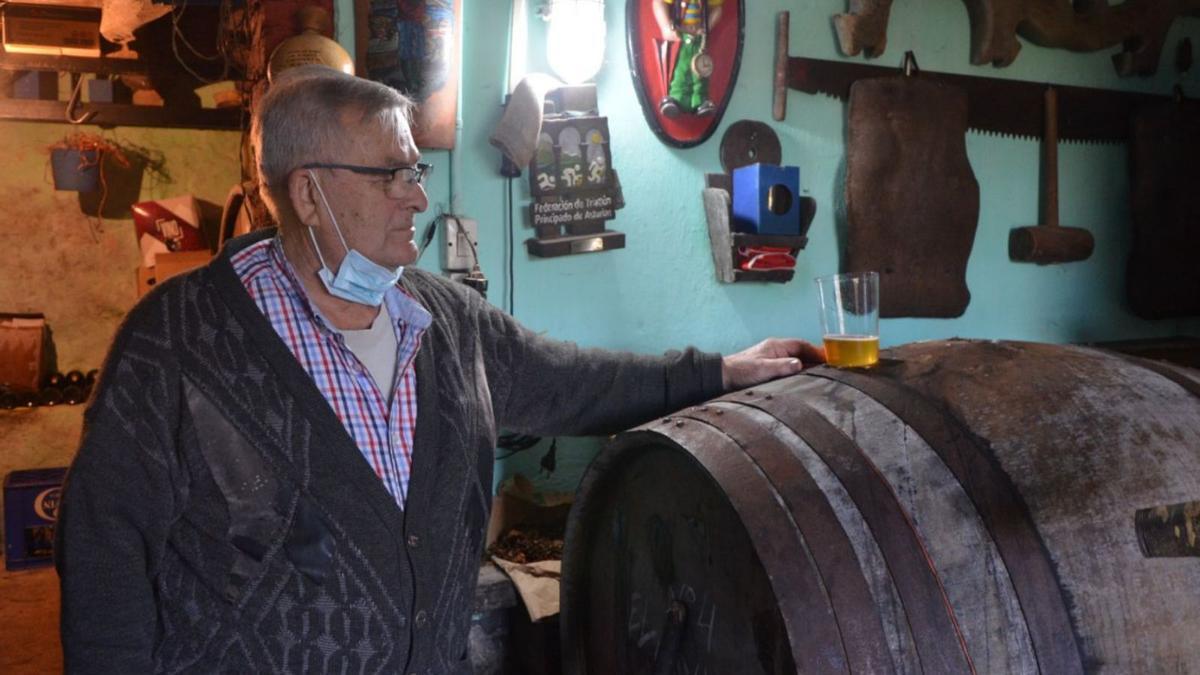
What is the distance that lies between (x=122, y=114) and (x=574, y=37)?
161 inches

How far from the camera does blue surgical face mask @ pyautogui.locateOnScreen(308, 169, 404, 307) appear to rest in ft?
5.88

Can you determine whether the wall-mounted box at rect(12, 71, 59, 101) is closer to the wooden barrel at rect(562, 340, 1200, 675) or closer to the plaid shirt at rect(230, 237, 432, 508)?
the plaid shirt at rect(230, 237, 432, 508)

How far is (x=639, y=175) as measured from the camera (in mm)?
3379

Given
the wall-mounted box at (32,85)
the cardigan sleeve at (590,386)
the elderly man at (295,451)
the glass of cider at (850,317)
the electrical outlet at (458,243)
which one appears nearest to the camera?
the elderly man at (295,451)

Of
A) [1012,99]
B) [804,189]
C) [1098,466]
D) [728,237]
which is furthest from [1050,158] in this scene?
[1098,466]

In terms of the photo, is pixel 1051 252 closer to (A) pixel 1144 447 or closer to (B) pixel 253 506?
(A) pixel 1144 447

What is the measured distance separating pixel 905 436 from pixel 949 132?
264 centimetres

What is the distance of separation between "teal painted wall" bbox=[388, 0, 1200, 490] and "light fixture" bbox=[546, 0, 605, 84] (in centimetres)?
7

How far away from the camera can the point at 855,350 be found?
2002 millimetres

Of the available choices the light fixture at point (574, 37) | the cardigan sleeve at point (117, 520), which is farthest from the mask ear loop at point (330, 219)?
the light fixture at point (574, 37)

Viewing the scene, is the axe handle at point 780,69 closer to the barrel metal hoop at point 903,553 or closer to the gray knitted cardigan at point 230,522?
the barrel metal hoop at point 903,553

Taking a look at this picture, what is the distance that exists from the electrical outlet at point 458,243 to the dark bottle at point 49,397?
431 cm

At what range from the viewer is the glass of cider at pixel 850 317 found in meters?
1.93

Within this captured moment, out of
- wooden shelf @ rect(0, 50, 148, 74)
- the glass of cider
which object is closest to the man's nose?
the glass of cider
